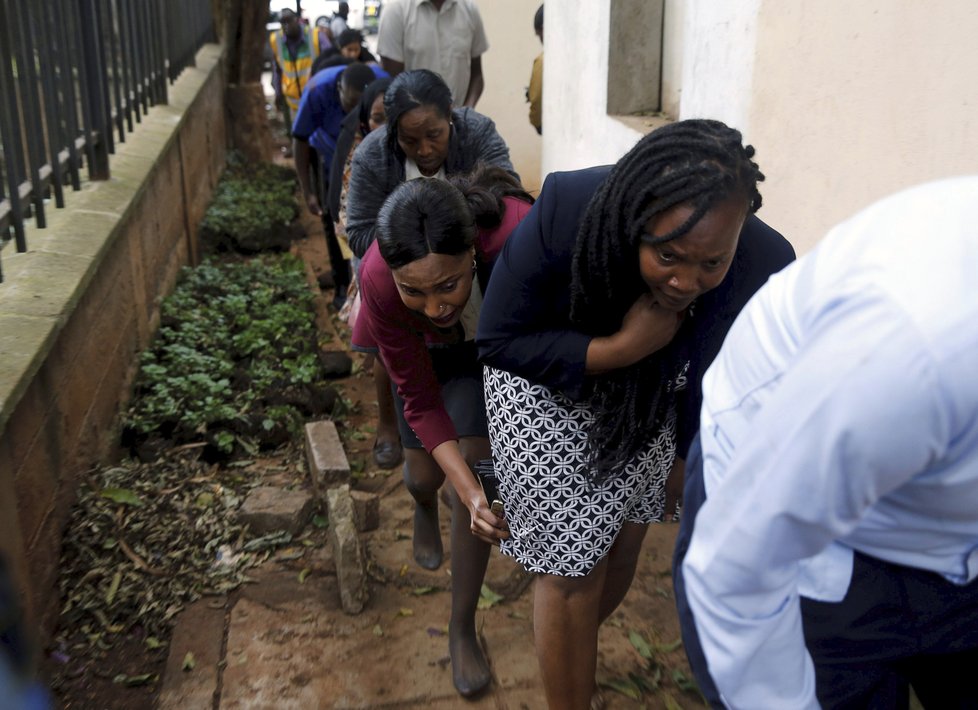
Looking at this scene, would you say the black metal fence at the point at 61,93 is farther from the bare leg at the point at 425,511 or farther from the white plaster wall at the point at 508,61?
the white plaster wall at the point at 508,61

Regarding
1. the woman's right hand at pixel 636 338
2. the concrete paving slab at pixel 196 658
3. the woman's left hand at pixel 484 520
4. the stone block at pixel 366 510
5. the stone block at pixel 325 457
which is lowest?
the concrete paving slab at pixel 196 658

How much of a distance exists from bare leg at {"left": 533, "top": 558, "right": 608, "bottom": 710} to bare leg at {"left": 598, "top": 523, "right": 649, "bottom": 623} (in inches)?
7.9

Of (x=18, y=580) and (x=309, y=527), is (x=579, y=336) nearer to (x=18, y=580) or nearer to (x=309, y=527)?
(x=18, y=580)

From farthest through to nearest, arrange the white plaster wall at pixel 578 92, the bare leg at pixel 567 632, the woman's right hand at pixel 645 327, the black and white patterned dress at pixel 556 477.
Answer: the white plaster wall at pixel 578 92 < the bare leg at pixel 567 632 < the black and white patterned dress at pixel 556 477 < the woman's right hand at pixel 645 327

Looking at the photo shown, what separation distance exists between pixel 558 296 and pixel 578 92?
3.83 m

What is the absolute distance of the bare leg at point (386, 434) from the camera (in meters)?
4.50

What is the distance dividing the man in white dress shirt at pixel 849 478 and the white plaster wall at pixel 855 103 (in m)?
1.26

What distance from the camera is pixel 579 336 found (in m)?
2.20

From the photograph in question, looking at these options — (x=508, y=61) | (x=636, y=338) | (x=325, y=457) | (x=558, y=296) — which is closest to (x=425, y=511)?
(x=325, y=457)

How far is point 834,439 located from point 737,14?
114 inches

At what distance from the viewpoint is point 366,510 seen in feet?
13.0

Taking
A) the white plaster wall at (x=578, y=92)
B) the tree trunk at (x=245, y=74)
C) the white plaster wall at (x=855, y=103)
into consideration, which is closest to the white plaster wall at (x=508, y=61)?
the white plaster wall at (x=578, y=92)

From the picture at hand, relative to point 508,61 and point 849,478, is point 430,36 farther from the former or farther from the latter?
point 849,478

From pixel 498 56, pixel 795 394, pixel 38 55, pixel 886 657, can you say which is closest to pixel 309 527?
pixel 38 55
